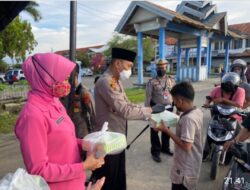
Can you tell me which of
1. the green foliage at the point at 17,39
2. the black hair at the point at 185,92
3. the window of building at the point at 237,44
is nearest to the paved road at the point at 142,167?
the black hair at the point at 185,92

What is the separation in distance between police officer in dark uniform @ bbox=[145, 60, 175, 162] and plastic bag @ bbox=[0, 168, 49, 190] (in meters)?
3.76

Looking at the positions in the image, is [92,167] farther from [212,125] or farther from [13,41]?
[13,41]

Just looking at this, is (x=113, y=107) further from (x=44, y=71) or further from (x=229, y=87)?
(x=229, y=87)

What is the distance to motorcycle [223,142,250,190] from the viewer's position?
2422mm

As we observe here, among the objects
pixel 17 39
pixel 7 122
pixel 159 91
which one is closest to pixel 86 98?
pixel 159 91

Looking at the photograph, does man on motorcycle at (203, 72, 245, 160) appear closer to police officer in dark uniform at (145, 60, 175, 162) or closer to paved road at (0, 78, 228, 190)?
paved road at (0, 78, 228, 190)

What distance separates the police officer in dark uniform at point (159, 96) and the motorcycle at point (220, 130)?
91 centimetres

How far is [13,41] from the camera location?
20188 millimetres

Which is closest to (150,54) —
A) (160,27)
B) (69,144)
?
(160,27)

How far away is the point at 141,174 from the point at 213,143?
3.88ft

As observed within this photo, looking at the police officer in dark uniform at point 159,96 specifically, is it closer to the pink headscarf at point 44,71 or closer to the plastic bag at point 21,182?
the pink headscarf at point 44,71

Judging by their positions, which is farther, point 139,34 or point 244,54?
point 244,54

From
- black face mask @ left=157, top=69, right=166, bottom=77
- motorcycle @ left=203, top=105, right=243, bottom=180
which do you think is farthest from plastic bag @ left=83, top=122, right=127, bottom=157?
black face mask @ left=157, top=69, right=166, bottom=77

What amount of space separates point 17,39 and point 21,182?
2118 centimetres
